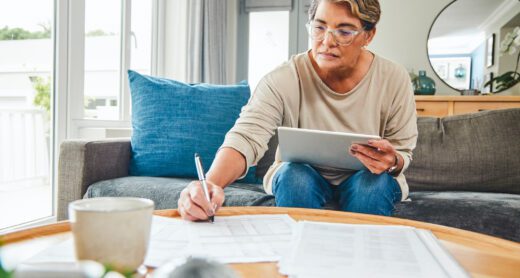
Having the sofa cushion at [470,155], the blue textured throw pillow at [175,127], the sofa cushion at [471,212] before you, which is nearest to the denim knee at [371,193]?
the sofa cushion at [471,212]

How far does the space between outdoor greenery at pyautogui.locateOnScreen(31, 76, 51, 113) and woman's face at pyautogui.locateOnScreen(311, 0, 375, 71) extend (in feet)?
5.39

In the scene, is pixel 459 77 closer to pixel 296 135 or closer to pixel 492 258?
pixel 296 135

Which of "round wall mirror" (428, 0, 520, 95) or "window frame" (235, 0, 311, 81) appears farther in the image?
"window frame" (235, 0, 311, 81)

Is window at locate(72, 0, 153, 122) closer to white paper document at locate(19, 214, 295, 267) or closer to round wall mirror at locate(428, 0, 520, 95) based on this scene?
white paper document at locate(19, 214, 295, 267)

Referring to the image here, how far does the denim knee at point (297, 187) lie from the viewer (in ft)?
4.16

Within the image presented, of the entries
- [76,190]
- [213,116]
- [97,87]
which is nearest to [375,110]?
[213,116]

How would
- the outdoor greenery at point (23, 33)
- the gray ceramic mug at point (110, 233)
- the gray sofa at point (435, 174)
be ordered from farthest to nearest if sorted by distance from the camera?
1. the outdoor greenery at point (23, 33)
2. the gray sofa at point (435, 174)
3. the gray ceramic mug at point (110, 233)

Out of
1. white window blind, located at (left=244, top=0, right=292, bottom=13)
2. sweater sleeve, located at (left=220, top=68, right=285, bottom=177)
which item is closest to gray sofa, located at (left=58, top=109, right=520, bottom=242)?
sweater sleeve, located at (left=220, top=68, right=285, bottom=177)

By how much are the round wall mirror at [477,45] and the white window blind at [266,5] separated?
1.41 meters

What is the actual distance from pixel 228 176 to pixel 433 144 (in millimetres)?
1074

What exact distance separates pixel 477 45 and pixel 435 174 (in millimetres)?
2327

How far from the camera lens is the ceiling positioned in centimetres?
373

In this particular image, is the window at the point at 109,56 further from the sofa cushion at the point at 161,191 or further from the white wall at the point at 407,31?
the white wall at the point at 407,31

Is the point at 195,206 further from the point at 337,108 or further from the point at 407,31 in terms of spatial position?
the point at 407,31
